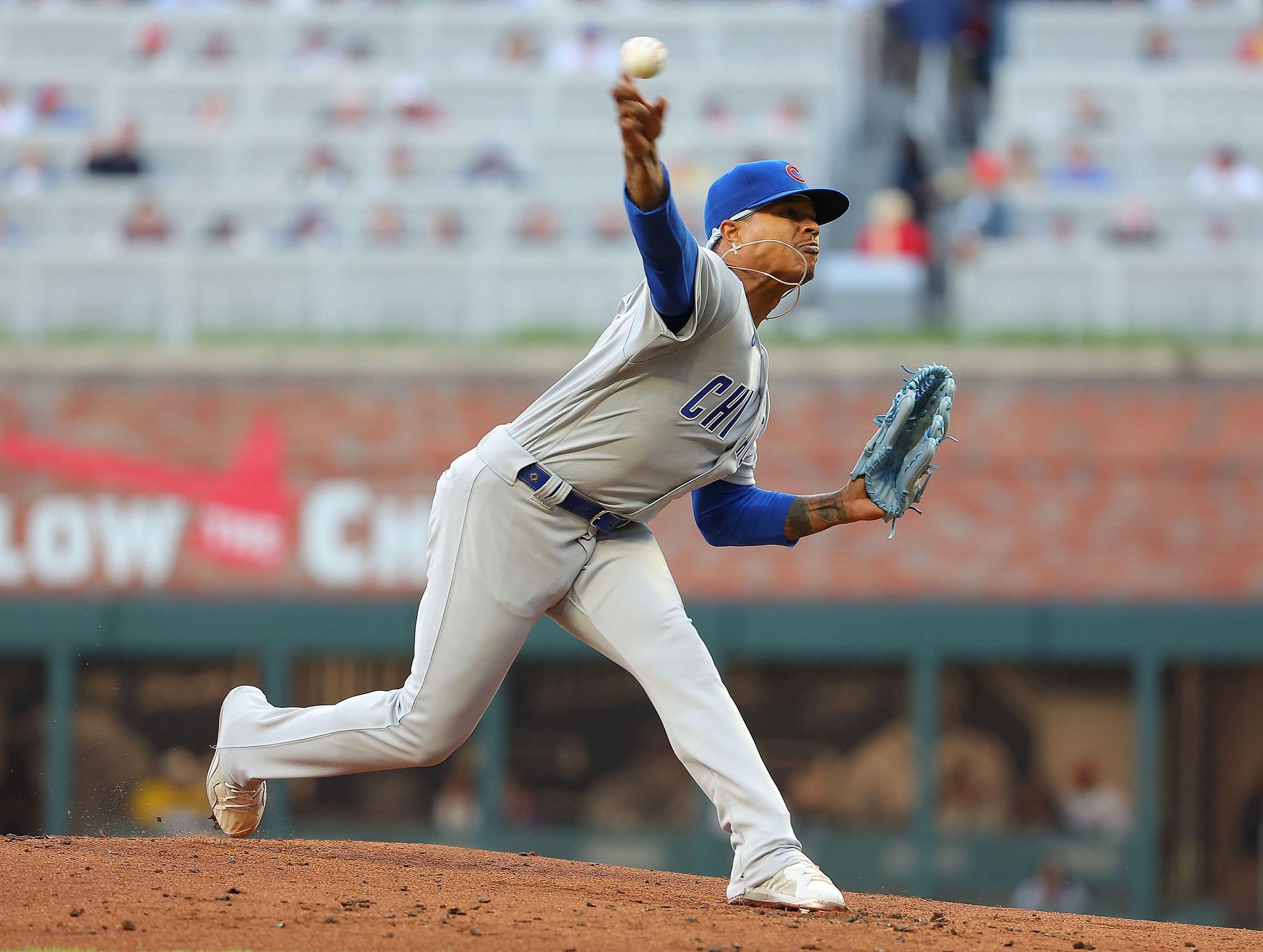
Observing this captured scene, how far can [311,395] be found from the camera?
11797mm

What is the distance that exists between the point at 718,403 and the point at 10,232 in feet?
31.1

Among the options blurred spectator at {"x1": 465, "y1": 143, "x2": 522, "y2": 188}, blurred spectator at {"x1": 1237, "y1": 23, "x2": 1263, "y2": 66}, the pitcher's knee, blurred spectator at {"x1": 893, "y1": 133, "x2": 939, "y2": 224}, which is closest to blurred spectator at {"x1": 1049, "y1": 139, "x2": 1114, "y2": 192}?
blurred spectator at {"x1": 893, "y1": 133, "x2": 939, "y2": 224}

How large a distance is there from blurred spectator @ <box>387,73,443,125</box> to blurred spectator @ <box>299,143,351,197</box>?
777 mm

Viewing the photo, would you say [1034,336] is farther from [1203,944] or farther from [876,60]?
[1203,944]

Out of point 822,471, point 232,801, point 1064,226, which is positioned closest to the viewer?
point 232,801

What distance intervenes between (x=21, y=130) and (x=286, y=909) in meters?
10.7

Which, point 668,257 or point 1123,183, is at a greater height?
point 668,257

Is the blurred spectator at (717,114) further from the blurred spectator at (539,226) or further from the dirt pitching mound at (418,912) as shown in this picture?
the dirt pitching mound at (418,912)

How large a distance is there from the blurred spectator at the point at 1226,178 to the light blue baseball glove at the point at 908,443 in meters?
8.38

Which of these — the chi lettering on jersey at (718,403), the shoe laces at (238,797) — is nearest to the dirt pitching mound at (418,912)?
the shoe laces at (238,797)

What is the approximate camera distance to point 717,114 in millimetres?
13250

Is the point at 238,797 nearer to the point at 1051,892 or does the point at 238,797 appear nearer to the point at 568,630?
the point at 568,630

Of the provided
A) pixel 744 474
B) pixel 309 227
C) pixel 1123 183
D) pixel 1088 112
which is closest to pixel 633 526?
pixel 744 474

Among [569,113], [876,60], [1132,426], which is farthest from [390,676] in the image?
[876,60]
